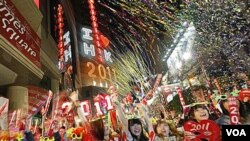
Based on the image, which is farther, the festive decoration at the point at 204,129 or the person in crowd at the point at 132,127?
the person in crowd at the point at 132,127

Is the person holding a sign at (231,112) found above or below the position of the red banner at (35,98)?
below

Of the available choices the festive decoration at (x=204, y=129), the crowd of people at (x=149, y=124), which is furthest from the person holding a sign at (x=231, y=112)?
the festive decoration at (x=204, y=129)

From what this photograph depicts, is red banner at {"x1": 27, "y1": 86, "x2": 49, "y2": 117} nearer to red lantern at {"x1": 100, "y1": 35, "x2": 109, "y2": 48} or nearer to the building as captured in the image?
the building

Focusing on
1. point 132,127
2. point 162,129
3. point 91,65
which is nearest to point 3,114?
point 132,127

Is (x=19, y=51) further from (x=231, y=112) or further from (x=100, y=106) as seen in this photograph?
(x=231, y=112)

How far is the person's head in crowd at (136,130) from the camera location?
5.65m

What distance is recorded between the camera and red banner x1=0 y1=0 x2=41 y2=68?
19.5 ft

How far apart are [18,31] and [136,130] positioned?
317 cm

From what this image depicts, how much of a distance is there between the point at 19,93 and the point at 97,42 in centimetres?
1197

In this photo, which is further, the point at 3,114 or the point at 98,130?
the point at 98,130

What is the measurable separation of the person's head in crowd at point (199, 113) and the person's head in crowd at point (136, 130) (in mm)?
916

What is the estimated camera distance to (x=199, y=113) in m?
5.64

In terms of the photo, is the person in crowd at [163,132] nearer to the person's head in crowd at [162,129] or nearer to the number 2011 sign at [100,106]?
the person's head in crowd at [162,129]

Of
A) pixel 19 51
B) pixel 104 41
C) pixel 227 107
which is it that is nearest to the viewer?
pixel 227 107
